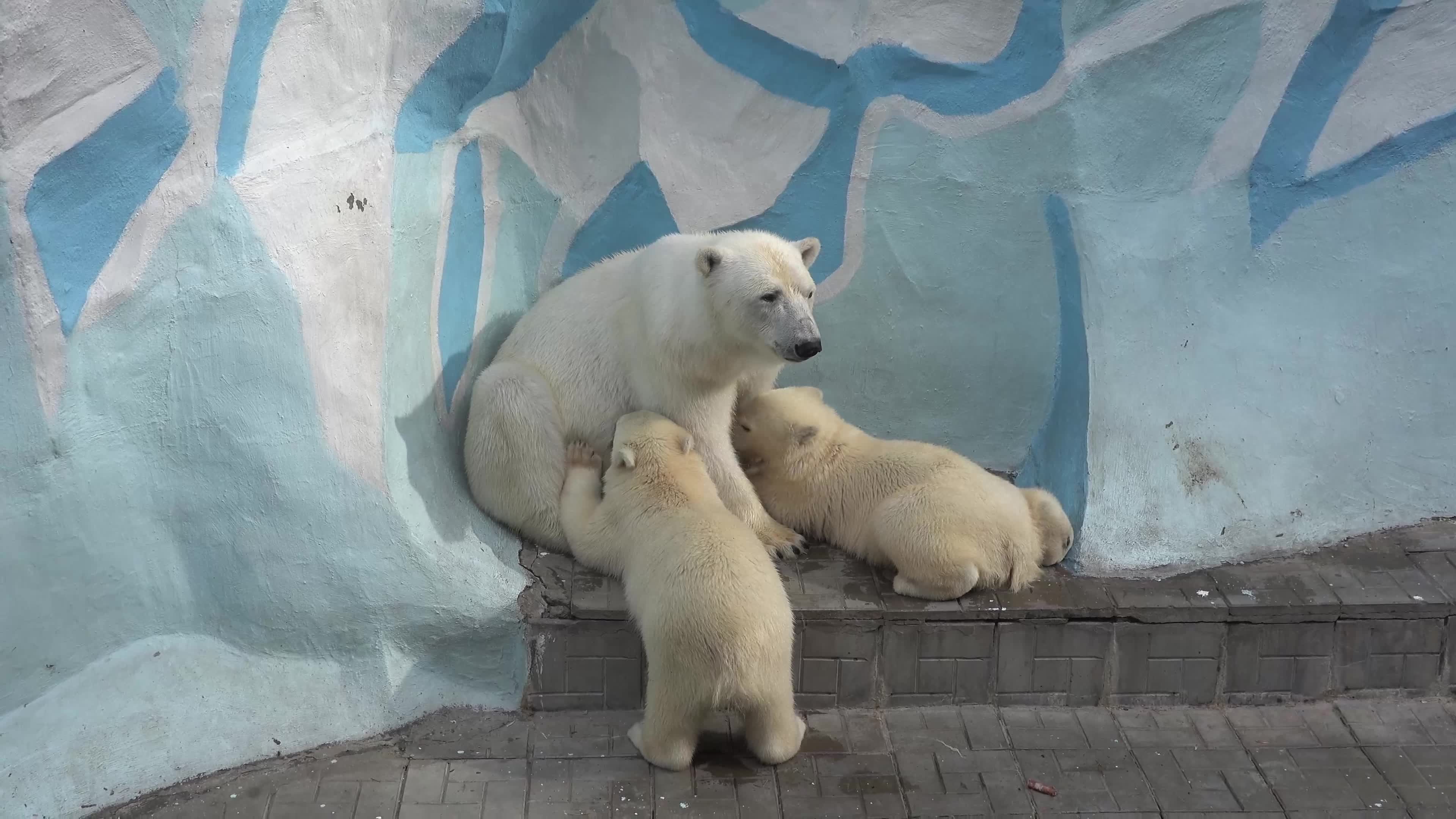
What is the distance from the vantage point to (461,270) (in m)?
4.58

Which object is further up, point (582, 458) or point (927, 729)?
point (582, 458)

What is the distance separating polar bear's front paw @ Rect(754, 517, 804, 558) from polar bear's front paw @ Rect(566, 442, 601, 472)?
60cm

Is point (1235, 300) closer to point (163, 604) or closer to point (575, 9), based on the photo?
point (575, 9)

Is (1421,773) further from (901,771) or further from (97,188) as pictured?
(97,188)

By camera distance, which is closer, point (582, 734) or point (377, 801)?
point (377, 801)

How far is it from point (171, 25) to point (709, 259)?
169 cm

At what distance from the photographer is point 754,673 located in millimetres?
3463

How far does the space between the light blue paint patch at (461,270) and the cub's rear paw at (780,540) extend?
122cm

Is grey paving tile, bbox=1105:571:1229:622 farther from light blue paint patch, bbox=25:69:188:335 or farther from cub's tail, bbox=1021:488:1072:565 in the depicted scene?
light blue paint patch, bbox=25:69:188:335

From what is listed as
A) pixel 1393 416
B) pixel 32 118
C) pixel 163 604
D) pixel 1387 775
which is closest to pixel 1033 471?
pixel 1393 416

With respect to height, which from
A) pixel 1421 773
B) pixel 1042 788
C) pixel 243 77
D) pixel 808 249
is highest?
pixel 243 77

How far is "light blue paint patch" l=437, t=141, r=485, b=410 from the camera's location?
4.49 meters

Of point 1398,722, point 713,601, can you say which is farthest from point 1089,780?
point 713,601

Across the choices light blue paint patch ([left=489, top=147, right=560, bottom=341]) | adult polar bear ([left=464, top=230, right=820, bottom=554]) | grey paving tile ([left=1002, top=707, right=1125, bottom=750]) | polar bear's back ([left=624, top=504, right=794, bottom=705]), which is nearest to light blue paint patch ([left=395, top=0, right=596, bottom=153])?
light blue paint patch ([left=489, top=147, right=560, bottom=341])
